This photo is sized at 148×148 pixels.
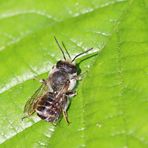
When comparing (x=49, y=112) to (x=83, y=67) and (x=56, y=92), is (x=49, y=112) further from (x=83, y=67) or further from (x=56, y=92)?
(x=83, y=67)

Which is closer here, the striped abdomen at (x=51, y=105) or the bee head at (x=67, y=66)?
the striped abdomen at (x=51, y=105)

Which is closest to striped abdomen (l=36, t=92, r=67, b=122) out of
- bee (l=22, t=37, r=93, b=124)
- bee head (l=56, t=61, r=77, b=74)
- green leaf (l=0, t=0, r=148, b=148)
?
bee (l=22, t=37, r=93, b=124)

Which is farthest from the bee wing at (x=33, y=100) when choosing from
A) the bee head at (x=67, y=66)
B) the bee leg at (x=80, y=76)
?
the bee leg at (x=80, y=76)

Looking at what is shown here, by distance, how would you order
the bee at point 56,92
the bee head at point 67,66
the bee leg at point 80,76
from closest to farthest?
1. the bee leg at point 80,76
2. the bee at point 56,92
3. the bee head at point 67,66

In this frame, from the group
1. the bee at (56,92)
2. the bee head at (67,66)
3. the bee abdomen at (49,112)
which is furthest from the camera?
the bee head at (67,66)

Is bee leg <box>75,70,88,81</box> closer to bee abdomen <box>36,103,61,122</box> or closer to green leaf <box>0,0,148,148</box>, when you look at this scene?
green leaf <box>0,0,148,148</box>

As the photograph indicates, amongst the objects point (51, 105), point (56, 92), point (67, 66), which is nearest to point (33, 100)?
point (51, 105)

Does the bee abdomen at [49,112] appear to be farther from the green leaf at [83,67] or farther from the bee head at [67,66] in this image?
the bee head at [67,66]

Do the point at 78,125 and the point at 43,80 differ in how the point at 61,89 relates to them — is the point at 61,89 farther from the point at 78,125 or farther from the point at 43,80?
the point at 78,125

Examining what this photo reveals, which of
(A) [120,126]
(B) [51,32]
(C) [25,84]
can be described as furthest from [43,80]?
(A) [120,126]
